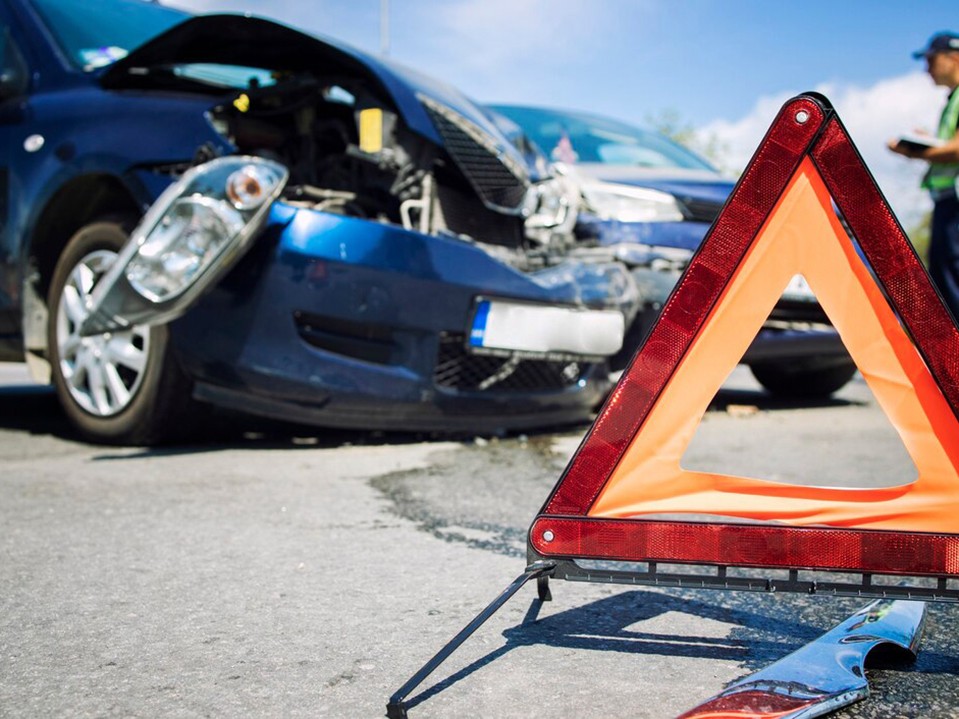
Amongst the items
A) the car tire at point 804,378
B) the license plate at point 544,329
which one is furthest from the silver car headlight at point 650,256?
the car tire at point 804,378

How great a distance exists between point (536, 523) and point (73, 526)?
4.92 ft

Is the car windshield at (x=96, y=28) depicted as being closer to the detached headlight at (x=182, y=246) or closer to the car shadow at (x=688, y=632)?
the detached headlight at (x=182, y=246)

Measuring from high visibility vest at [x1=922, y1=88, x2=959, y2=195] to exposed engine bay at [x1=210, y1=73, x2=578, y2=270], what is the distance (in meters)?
1.74

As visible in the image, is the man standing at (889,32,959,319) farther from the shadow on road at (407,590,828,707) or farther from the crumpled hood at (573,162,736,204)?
the shadow on road at (407,590,828,707)

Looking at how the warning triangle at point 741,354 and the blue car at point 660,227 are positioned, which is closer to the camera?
the warning triangle at point 741,354

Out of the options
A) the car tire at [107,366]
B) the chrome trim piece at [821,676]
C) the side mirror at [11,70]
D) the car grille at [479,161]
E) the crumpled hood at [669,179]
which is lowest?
the car tire at [107,366]

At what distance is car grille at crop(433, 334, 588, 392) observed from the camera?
3955 mm

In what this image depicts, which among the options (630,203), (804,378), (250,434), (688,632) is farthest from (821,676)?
(804,378)

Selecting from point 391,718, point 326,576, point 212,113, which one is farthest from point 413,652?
Answer: point 212,113

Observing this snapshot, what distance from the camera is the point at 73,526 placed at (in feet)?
9.19

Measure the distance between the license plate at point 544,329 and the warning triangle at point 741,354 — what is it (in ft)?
6.68

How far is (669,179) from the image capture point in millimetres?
5848

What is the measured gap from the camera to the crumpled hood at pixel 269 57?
4.06m

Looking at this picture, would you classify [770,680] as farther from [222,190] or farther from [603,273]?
[603,273]
